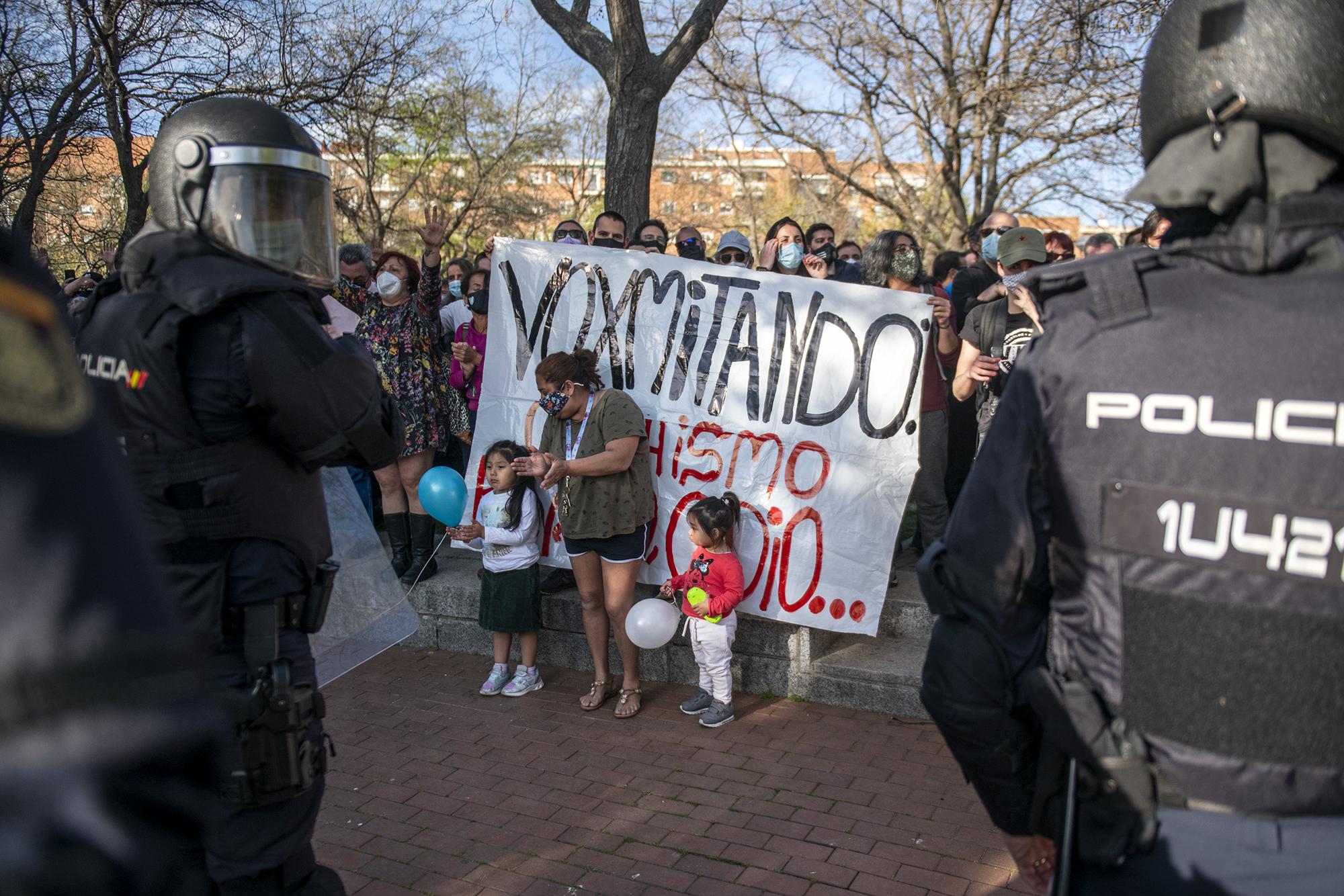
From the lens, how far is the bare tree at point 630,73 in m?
8.43

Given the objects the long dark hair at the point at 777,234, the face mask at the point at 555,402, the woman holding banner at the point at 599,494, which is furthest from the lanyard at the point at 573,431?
the long dark hair at the point at 777,234

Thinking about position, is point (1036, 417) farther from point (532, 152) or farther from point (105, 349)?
point (532, 152)

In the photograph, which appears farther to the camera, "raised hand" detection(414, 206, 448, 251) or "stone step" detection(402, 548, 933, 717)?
"raised hand" detection(414, 206, 448, 251)

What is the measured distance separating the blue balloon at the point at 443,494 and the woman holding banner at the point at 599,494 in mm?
484

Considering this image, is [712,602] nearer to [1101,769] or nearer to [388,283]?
[388,283]

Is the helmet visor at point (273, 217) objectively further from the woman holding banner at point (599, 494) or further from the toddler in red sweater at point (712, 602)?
the toddler in red sweater at point (712, 602)

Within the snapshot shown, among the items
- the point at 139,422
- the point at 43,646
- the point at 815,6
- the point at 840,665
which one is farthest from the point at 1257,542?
the point at 815,6

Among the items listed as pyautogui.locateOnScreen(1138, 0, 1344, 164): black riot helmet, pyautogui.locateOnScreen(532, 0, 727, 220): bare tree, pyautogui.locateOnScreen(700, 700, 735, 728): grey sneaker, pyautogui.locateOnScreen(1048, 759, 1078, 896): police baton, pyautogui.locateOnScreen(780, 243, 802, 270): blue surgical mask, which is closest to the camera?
pyautogui.locateOnScreen(1138, 0, 1344, 164): black riot helmet

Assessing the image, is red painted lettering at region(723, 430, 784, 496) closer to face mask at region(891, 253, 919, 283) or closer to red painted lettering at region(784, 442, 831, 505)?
red painted lettering at region(784, 442, 831, 505)

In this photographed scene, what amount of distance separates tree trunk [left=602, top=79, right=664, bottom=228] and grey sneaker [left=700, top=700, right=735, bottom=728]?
477 centimetres

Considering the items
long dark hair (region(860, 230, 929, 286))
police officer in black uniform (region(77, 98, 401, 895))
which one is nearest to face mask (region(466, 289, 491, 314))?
long dark hair (region(860, 230, 929, 286))

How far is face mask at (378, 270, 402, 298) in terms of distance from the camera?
6540mm

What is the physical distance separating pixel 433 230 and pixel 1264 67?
5.43 metres

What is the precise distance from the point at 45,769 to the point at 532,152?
97.7ft
